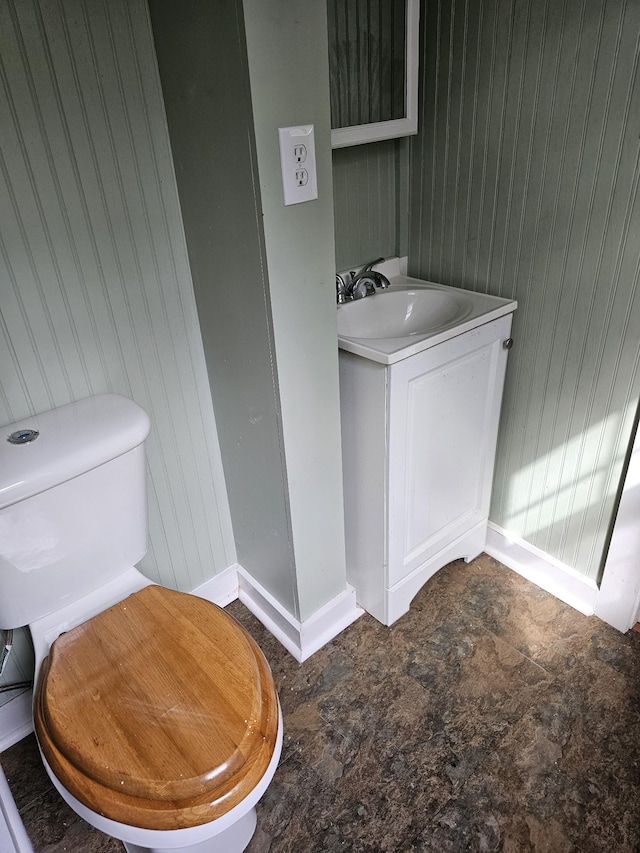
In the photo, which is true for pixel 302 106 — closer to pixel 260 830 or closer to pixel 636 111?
pixel 636 111

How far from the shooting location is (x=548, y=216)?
57.4 inches

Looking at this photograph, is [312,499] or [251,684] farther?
[312,499]

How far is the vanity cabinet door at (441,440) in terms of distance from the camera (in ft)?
4.71

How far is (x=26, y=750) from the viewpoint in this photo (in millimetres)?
1452

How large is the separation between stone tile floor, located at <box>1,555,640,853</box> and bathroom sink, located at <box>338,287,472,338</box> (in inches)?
31.5

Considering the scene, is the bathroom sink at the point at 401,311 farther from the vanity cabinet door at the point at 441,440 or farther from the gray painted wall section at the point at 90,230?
the gray painted wall section at the point at 90,230

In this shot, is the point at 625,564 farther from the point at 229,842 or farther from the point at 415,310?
the point at 229,842

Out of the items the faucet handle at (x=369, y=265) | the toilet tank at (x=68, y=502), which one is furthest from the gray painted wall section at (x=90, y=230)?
the faucet handle at (x=369, y=265)

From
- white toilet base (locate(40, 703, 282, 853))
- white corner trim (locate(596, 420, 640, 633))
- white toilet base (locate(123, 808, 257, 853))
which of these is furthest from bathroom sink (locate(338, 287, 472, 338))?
white toilet base (locate(123, 808, 257, 853))

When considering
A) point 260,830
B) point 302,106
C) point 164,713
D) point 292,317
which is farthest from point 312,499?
point 302,106

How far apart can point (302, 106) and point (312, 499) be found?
841 mm

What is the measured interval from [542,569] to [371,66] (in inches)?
57.1

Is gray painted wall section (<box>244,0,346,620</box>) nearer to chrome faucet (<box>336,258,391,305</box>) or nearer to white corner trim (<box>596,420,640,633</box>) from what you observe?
chrome faucet (<box>336,258,391,305</box>)

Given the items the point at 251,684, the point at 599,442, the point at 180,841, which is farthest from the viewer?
the point at 599,442
